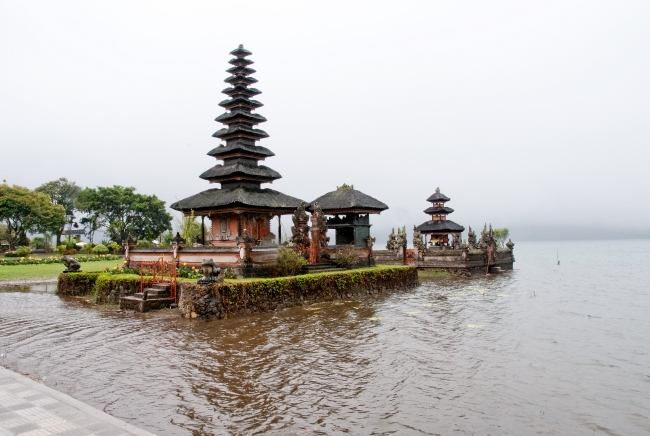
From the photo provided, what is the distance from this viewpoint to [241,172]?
88.0 ft

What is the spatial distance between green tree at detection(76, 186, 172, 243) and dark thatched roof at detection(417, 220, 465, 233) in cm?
3341

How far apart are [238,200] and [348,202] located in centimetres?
779

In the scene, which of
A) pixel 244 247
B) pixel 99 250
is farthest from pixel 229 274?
pixel 99 250

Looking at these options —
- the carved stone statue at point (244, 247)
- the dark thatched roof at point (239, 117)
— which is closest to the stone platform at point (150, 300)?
the carved stone statue at point (244, 247)

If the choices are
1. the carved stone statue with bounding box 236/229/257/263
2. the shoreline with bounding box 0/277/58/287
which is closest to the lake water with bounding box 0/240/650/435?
the carved stone statue with bounding box 236/229/257/263

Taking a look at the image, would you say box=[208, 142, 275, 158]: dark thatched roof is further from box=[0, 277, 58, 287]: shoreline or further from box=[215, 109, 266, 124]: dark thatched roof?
box=[0, 277, 58, 287]: shoreline

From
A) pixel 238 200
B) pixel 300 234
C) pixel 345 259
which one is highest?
pixel 238 200

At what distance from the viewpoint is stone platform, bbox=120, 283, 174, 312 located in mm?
16922

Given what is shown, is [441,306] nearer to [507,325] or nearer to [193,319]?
[507,325]

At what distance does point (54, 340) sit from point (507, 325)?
46.7 ft

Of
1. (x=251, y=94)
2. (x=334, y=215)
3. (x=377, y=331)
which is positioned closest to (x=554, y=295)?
(x=334, y=215)

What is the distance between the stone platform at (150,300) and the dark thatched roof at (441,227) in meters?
32.9

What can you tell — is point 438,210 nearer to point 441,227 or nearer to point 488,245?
point 441,227

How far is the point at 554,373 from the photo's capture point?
1058 centimetres
